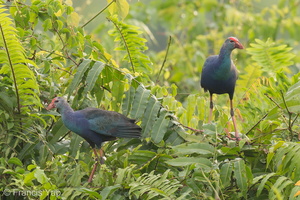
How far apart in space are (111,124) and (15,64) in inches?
27.5

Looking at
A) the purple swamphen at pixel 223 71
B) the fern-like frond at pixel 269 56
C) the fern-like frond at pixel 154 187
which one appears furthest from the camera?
the fern-like frond at pixel 269 56

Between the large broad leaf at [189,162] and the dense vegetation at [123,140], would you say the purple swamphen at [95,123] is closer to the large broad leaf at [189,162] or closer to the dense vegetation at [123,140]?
the dense vegetation at [123,140]

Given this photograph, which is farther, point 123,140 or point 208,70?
point 208,70

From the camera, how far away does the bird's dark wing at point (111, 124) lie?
4113mm

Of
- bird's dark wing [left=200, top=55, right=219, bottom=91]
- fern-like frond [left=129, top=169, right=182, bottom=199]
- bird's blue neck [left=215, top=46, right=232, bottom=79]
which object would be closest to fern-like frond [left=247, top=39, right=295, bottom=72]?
bird's dark wing [left=200, top=55, right=219, bottom=91]

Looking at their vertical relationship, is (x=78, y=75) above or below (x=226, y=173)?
above

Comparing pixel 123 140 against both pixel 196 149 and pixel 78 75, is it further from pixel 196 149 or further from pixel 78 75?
pixel 196 149

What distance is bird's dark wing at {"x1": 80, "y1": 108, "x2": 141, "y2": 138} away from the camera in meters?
4.11

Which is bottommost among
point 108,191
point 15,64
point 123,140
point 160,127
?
point 108,191

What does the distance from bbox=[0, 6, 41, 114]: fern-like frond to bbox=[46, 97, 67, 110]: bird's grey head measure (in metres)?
0.15

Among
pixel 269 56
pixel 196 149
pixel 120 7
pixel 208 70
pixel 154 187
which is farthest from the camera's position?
pixel 269 56

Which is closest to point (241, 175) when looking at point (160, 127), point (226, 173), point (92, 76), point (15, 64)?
point (226, 173)

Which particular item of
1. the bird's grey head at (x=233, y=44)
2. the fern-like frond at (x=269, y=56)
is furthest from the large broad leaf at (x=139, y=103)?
the fern-like frond at (x=269, y=56)

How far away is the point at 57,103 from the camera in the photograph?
423cm
